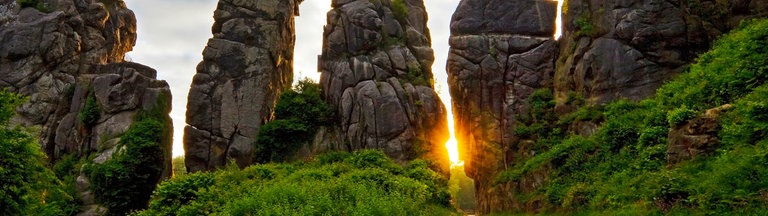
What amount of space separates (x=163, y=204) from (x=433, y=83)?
2621 centimetres

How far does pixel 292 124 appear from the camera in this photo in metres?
42.2

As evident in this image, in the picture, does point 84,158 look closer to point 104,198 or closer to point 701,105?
point 104,198

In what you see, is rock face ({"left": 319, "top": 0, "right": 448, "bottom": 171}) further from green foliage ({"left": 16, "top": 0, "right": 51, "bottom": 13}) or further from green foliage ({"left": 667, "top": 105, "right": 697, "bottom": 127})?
green foliage ({"left": 16, "top": 0, "right": 51, "bottom": 13})

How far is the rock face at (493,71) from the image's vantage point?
131 ft

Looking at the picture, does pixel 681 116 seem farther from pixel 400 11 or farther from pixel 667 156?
pixel 400 11

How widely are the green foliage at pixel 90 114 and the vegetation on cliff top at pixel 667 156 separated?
3337 cm

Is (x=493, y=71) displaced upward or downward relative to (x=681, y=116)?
upward

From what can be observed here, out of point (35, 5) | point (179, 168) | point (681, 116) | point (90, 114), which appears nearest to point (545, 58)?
point (681, 116)

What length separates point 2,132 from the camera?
Answer: 19.5 meters

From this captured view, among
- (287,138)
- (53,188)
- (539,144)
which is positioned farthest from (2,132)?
(539,144)

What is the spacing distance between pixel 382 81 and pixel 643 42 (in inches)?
785

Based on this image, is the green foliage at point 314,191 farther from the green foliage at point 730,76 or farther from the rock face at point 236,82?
the green foliage at point 730,76

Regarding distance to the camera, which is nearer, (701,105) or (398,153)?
(701,105)

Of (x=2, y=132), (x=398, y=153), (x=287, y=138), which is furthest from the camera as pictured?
(x=287, y=138)
